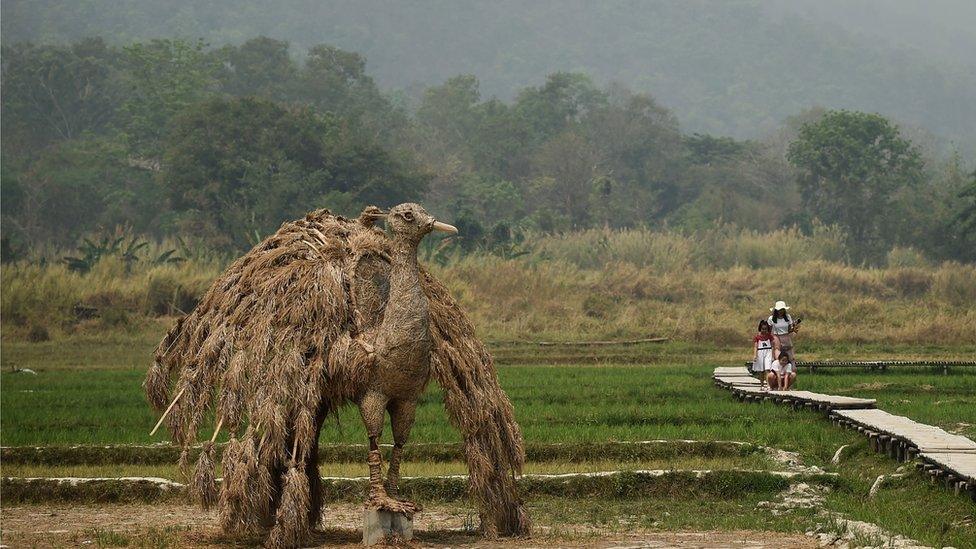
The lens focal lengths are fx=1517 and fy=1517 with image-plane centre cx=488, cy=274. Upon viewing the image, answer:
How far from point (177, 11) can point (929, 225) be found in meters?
87.8

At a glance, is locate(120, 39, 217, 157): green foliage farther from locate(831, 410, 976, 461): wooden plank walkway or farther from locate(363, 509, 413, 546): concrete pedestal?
locate(363, 509, 413, 546): concrete pedestal

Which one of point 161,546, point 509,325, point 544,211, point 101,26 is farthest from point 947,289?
point 101,26

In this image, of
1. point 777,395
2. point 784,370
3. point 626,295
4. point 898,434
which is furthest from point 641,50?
point 898,434

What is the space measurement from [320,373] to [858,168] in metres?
46.8

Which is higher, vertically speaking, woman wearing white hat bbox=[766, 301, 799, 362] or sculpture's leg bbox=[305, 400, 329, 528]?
woman wearing white hat bbox=[766, 301, 799, 362]

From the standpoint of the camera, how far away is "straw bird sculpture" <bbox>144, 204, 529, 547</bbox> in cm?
1112

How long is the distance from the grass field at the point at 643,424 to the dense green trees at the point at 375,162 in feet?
64.1

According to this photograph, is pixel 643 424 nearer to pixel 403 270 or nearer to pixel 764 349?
pixel 764 349

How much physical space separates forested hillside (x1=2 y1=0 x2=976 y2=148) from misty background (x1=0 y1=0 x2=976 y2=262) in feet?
1.34

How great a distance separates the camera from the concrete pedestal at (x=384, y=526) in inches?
434

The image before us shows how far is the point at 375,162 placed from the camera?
5097 cm

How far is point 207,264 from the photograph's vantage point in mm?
41438

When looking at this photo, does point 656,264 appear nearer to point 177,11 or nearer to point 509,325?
point 509,325

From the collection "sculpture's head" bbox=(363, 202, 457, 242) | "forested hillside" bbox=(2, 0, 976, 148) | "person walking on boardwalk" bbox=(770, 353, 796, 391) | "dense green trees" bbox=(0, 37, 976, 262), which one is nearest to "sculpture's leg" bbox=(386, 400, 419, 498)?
"sculpture's head" bbox=(363, 202, 457, 242)
